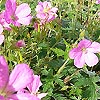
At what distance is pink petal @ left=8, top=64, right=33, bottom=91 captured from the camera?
0.74 meters

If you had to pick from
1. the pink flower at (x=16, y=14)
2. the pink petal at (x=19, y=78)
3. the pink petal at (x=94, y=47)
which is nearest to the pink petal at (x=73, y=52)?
the pink petal at (x=94, y=47)

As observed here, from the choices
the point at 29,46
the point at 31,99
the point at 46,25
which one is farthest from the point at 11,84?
the point at 29,46

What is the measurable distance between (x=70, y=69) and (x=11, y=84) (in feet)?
2.78

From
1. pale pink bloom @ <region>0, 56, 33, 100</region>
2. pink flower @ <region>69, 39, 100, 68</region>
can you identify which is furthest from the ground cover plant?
pale pink bloom @ <region>0, 56, 33, 100</region>

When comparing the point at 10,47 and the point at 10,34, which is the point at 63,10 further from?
the point at 10,47

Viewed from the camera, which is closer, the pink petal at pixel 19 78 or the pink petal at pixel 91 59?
the pink petal at pixel 19 78

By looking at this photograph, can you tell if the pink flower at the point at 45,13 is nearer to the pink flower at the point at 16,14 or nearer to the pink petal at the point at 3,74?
the pink flower at the point at 16,14

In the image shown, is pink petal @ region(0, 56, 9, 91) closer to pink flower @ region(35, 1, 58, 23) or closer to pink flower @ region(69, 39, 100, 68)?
pink flower @ region(69, 39, 100, 68)

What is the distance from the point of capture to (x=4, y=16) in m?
1.32

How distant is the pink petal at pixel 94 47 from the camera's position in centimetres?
153

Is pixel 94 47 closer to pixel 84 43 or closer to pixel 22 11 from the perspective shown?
pixel 84 43

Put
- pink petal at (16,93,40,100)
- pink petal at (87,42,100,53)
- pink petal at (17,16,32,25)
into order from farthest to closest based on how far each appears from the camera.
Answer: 1. pink petal at (87,42,100,53)
2. pink petal at (17,16,32,25)
3. pink petal at (16,93,40,100)

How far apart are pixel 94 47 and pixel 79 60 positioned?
0.12 meters

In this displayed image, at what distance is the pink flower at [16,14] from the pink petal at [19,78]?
604 mm
